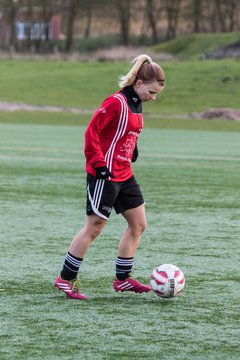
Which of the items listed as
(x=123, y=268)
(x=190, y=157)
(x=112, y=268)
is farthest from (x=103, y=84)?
(x=123, y=268)

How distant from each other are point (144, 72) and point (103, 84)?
150 feet

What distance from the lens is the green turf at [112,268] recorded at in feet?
19.4

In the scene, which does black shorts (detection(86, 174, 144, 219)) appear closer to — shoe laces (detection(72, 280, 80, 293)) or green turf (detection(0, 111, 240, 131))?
shoe laces (detection(72, 280, 80, 293))

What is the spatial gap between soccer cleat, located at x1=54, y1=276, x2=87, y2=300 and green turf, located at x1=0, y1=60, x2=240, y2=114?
3773 cm

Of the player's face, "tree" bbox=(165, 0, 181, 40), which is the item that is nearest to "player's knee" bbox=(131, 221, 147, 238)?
the player's face

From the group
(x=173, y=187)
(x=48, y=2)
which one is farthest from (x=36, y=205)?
(x=48, y=2)

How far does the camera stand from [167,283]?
7.22 metres

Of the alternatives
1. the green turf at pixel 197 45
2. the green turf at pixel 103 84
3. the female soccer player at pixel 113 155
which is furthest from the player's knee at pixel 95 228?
the green turf at pixel 197 45

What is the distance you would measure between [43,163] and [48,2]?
A: 7104cm

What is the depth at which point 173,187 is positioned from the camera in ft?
50.5

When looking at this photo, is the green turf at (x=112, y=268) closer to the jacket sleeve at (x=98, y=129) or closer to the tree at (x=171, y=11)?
the jacket sleeve at (x=98, y=129)

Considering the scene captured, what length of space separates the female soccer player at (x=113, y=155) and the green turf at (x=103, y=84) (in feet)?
123

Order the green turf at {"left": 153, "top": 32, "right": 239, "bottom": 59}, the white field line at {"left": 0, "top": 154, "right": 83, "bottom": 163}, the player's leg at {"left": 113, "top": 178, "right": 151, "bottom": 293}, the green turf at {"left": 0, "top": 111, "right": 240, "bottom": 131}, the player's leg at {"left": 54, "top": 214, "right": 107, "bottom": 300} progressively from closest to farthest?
the player's leg at {"left": 54, "top": 214, "right": 107, "bottom": 300} → the player's leg at {"left": 113, "top": 178, "right": 151, "bottom": 293} → the white field line at {"left": 0, "top": 154, "right": 83, "bottom": 163} → the green turf at {"left": 0, "top": 111, "right": 240, "bottom": 131} → the green turf at {"left": 153, "top": 32, "right": 239, "bottom": 59}

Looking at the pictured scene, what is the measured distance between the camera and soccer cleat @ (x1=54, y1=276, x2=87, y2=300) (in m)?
7.25
